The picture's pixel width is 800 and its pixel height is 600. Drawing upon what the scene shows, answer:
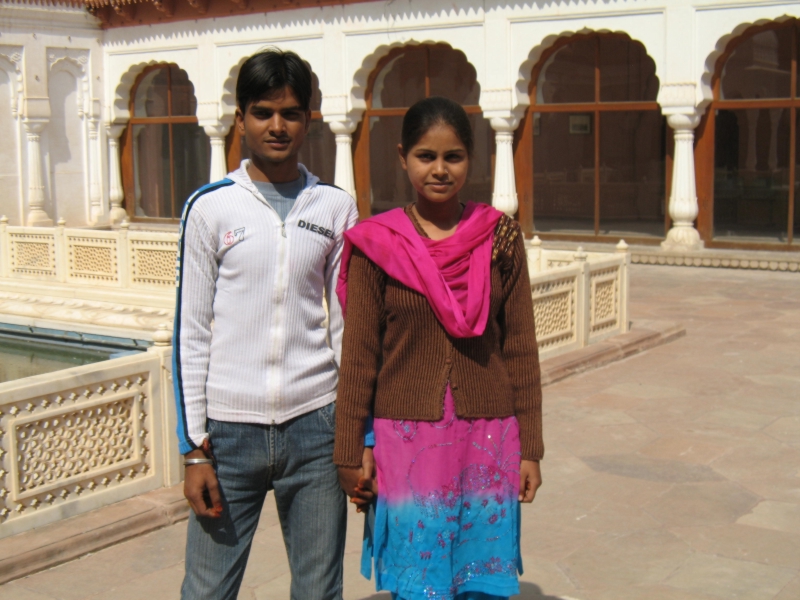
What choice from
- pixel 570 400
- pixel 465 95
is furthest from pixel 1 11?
pixel 570 400

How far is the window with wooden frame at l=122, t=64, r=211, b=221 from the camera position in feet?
58.8

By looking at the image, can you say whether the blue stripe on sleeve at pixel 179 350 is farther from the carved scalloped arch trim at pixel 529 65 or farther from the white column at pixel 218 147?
the white column at pixel 218 147

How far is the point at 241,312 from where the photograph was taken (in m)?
2.17

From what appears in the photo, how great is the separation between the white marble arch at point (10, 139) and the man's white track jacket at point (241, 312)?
619 inches

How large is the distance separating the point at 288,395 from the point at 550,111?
1205 centimetres

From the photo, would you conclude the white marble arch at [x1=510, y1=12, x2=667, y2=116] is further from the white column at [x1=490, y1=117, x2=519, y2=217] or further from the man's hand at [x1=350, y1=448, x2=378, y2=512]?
the man's hand at [x1=350, y1=448, x2=378, y2=512]

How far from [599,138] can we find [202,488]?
12060 millimetres

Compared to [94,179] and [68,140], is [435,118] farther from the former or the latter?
[94,179]

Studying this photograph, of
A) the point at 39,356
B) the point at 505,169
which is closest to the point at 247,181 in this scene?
the point at 39,356

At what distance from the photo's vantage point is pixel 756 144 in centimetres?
1246

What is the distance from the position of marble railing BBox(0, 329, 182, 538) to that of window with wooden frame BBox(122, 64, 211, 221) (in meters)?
14.1

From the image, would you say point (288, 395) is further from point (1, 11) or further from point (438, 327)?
point (1, 11)

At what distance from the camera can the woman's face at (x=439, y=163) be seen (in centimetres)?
218

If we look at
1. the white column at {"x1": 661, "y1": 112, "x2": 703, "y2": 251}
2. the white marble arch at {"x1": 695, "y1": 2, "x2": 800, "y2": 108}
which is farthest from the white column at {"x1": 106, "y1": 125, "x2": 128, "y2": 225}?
the white marble arch at {"x1": 695, "y1": 2, "x2": 800, "y2": 108}
